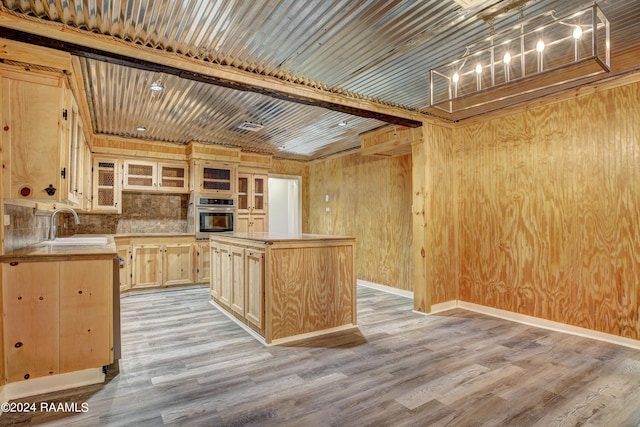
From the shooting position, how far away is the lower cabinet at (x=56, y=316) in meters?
2.22

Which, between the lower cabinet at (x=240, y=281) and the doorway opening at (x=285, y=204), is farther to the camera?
the doorway opening at (x=285, y=204)

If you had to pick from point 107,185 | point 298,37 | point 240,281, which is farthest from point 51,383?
point 107,185

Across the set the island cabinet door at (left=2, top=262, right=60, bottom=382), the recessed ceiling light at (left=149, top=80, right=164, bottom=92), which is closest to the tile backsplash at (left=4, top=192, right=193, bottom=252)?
the recessed ceiling light at (left=149, top=80, right=164, bottom=92)

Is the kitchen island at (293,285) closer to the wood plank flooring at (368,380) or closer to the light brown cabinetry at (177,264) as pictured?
the wood plank flooring at (368,380)

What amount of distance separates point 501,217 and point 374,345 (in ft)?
7.40

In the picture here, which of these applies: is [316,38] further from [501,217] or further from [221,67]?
[501,217]

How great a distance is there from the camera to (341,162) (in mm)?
6762

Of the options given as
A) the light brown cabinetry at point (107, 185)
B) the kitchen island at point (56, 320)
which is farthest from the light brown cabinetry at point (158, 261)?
the kitchen island at point (56, 320)

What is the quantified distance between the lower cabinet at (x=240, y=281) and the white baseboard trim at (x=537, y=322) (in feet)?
7.02

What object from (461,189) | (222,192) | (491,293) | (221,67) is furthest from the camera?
(222,192)

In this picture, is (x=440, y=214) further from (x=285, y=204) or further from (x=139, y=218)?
(x=139, y=218)

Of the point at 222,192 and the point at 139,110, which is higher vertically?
the point at 139,110

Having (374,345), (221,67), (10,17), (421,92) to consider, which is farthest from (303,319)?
(10,17)

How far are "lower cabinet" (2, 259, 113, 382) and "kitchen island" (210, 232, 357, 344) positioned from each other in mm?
1242
